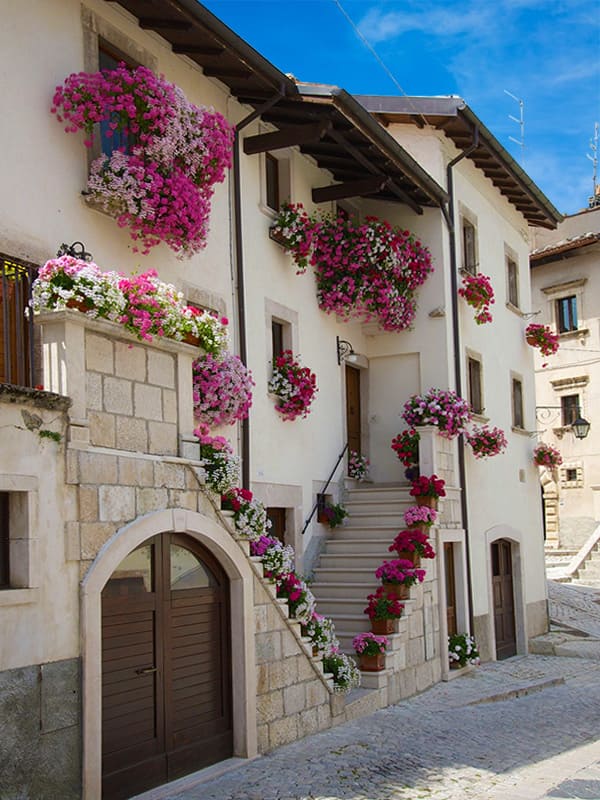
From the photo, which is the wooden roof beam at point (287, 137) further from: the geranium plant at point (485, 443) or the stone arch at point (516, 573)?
the stone arch at point (516, 573)

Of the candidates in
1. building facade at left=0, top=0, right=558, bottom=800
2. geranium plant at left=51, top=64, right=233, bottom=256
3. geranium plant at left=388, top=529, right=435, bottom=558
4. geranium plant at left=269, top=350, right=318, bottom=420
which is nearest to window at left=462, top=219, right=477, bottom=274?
building facade at left=0, top=0, right=558, bottom=800

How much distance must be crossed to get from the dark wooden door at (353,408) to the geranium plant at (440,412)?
1178 mm

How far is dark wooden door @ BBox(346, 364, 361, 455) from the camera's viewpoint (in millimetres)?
15859

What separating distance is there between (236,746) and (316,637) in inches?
66.2

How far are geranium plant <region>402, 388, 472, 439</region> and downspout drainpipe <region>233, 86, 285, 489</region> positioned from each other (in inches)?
146

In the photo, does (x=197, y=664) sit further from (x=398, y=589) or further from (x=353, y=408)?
(x=353, y=408)

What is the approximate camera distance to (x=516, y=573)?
1848 cm

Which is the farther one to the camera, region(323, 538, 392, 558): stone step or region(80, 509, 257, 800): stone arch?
region(323, 538, 392, 558): stone step

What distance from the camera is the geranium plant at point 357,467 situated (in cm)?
1545

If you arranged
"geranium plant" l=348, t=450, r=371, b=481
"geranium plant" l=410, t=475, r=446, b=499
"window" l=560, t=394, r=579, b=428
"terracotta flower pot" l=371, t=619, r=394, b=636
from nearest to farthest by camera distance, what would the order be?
"terracotta flower pot" l=371, t=619, r=394, b=636
"geranium plant" l=410, t=475, r=446, b=499
"geranium plant" l=348, t=450, r=371, b=481
"window" l=560, t=394, r=579, b=428

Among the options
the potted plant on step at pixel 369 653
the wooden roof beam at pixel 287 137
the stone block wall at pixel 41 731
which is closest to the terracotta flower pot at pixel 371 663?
the potted plant on step at pixel 369 653

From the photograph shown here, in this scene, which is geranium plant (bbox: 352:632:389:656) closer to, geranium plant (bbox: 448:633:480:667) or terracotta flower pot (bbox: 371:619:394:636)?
terracotta flower pot (bbox: 371:619:394:636)

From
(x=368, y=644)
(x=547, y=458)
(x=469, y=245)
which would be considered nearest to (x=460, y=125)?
(x=469, y=245)

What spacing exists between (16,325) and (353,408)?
332 inches
